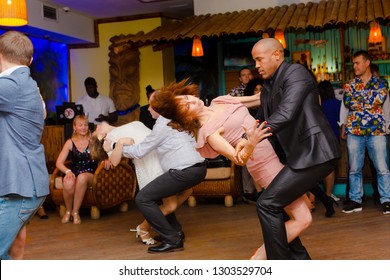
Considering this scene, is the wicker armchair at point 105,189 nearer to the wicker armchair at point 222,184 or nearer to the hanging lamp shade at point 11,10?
the wicker armchair at point 222,184

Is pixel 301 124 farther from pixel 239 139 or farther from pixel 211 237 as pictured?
pixel 211 237

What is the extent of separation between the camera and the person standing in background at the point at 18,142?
2.76m


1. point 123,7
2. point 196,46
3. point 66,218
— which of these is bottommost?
point 66,218

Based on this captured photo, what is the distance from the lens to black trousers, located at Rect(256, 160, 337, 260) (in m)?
3.31

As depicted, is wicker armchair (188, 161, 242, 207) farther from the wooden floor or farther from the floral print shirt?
the floral print shirt

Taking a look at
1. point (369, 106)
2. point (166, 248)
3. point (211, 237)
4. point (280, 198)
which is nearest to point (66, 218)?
point (211, 237)

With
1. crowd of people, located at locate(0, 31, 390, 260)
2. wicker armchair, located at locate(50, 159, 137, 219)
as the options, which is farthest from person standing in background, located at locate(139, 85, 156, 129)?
crowd of people, located at locate(0, 31, 390, 260)

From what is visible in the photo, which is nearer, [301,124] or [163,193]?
[301,124]

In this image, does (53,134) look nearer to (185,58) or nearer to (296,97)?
(185,58)

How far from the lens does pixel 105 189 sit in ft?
21.2

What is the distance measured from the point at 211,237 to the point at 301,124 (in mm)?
2099

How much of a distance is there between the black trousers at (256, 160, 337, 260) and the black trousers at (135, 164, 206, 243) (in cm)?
137

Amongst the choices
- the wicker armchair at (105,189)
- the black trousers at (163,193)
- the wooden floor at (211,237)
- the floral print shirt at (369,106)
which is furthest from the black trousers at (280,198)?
the wicker armchair at (105,189)
